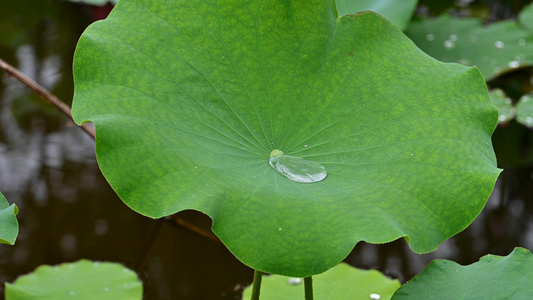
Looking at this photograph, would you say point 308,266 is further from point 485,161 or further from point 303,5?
point 303,5

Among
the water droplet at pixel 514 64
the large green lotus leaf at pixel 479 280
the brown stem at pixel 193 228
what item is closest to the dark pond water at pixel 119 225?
the brown stem at pixel 193 228

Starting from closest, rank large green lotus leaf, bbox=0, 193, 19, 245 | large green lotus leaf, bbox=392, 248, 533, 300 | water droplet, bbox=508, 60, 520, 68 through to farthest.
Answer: large green lotus leaf, bbox=0, 193, 19, 245
large green lotus leaf, bbox=392, 248, 533, 300
water droplet, bbox=508, 60, 520, 68

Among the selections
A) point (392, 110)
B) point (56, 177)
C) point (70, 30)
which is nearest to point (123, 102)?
point (392, 110)

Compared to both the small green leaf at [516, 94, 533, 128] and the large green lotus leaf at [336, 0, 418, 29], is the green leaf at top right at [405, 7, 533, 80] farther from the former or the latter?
the large green lotus leaf at [336, 0, 418, 29]

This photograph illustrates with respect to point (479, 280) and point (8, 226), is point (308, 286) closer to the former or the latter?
point (479, 280)

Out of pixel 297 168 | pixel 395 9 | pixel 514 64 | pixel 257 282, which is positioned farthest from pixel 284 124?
pixel 514 64

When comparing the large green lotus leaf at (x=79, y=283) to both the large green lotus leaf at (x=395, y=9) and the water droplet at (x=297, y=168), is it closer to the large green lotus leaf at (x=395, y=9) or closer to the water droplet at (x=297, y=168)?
the water droplet at (x=297, y=168)

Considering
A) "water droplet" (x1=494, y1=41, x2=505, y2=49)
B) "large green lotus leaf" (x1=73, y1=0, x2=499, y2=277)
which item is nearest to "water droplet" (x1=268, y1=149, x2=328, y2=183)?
"large green lotus leaf" (x1=73, y1=0, x2=499, y2=277)
